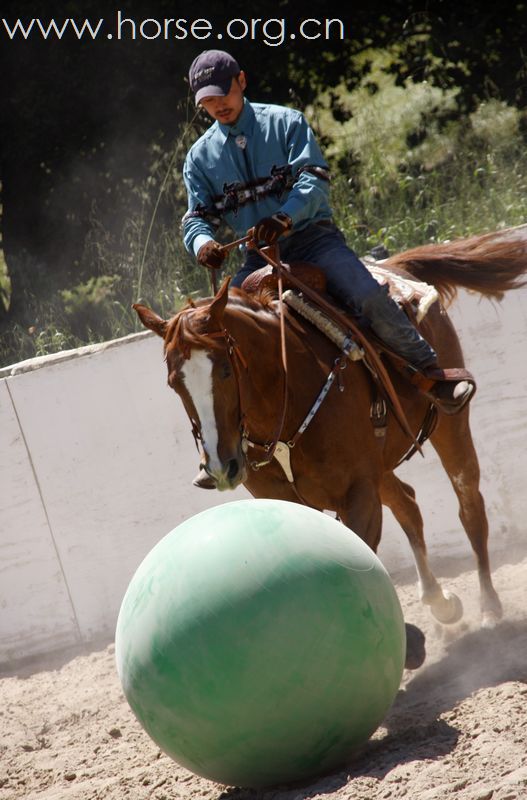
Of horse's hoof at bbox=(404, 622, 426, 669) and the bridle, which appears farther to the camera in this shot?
horse's hoof at bbox=(404, 622, 426, 669)

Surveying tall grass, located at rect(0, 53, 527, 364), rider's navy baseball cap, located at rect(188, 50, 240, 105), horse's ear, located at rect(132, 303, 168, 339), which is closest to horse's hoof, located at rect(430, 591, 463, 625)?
horse's ear, located at rect(132, 303, 168, 339)

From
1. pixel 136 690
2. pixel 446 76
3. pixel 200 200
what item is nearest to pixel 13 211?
pixel 446 76

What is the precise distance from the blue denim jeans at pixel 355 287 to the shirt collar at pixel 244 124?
1.92 feet

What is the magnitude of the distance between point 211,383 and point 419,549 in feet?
7.49

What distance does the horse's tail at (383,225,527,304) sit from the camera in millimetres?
6746

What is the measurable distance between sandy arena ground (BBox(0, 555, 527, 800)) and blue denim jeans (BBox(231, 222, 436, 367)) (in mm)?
1609

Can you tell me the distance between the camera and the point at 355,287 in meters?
5.51

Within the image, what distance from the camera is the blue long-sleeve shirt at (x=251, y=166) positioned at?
5441 mm

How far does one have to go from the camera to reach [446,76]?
38.0ft

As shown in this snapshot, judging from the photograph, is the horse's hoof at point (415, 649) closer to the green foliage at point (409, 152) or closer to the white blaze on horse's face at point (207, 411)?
the white blaze on horse's face at point (207, 411)

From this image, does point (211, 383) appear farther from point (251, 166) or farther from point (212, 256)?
point (251, 166)

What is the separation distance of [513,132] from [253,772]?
904 cm

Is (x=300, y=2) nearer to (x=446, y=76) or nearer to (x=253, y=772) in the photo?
(x=446, y=76)

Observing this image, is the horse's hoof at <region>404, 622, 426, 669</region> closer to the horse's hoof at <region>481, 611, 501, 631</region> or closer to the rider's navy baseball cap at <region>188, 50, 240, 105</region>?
the horse's hoof at <region>481, 611, 501, 631</region>
